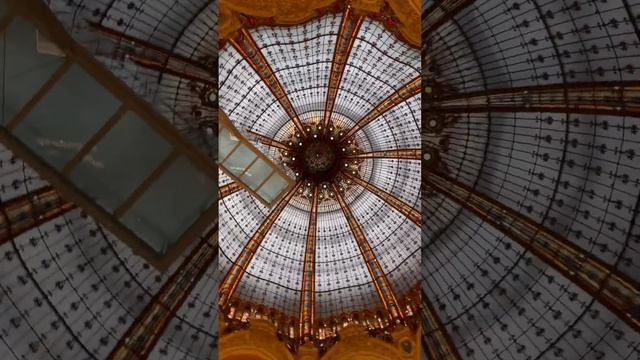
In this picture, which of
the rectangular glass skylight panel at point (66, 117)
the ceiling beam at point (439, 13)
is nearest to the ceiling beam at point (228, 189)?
the rectangular glass skylight panel at point (66, 117)

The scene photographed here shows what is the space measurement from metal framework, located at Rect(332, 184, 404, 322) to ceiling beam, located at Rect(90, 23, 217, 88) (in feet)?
4.11

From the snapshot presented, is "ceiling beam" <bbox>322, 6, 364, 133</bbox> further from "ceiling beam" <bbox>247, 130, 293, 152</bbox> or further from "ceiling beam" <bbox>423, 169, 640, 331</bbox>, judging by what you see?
"ceiling beam" <bbox>423, 169, 640, 331</bbox>

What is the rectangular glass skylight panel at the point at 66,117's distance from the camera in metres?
2.89

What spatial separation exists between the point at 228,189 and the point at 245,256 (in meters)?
0.47

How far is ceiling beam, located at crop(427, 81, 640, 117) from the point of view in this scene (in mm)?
3105

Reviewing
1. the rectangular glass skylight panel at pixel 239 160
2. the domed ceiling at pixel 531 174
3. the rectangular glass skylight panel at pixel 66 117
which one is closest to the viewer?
the rectangular glass skylight panel at pixel 66 117

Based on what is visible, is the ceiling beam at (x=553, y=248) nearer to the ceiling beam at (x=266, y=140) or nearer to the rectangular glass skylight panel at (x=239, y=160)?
the ceiling beam at (x=266, y=140)

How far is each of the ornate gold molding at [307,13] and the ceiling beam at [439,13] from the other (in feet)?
0.19

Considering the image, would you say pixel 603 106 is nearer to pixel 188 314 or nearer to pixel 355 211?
pixel 355 211

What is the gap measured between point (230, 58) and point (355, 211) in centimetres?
134

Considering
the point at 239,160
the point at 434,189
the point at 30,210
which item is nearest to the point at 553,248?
the point at 434,189

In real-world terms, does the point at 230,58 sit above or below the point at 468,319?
above

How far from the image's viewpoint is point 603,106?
3.12 metres

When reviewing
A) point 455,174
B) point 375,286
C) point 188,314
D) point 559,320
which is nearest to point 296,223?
point 375,286
